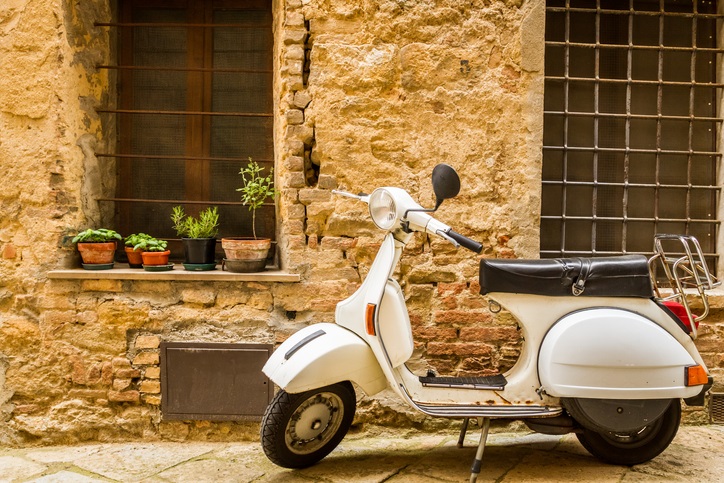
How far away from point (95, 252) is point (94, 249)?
0.02m

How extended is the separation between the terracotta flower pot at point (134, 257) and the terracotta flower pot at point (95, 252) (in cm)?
12

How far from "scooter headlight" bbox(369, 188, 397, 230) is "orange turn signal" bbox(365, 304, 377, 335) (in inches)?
14.3

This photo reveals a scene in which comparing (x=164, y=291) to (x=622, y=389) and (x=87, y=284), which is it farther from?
(x=622, y=389)

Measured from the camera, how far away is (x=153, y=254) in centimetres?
328

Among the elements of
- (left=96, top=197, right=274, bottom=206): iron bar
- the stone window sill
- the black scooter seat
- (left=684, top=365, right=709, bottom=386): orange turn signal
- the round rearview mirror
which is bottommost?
(left=684, top=365, right=709, bottom=386): orange turn signal

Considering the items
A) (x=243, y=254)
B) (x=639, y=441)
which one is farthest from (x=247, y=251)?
(x=639, y=441)

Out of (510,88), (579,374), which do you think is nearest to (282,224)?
(510,88)

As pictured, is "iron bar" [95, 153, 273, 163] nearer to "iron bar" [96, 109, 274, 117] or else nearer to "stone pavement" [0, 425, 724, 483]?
"iron bar" [96, 109, 274, 117]

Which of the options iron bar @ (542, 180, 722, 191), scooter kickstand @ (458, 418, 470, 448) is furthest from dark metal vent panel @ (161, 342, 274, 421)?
iron bar @ (542, 180, 722, 191)

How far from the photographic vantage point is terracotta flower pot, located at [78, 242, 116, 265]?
10.7 feet

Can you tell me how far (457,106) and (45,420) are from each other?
2.90 meters

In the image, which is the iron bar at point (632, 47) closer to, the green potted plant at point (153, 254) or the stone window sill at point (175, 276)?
the stone window sill at point (175, 276)

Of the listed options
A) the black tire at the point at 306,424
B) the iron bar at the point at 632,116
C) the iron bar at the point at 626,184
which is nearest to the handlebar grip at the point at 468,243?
the black tire at the point at 306,424

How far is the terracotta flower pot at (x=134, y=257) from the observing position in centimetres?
339
